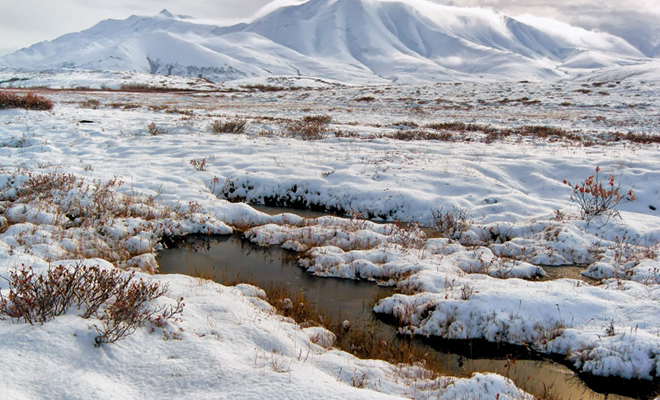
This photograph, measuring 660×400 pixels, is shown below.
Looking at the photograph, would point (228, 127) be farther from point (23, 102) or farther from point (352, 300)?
point (352, 300)

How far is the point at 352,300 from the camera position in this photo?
702cm

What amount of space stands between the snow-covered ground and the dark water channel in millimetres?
214

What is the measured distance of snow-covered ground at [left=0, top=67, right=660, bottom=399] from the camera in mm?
3992

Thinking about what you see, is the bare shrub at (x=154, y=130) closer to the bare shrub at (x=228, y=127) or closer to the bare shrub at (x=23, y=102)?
the bare shrub at (x=228, y=127)

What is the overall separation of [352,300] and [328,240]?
2.42 meters

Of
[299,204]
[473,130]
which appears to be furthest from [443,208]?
[473,130]

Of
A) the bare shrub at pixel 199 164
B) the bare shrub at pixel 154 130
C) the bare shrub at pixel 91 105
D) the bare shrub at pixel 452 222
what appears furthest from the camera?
the bare shrub at pixel 91 105

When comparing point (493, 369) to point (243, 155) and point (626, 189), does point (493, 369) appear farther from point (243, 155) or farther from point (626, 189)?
point (243, 155)

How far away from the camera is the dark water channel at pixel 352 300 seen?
495 cm

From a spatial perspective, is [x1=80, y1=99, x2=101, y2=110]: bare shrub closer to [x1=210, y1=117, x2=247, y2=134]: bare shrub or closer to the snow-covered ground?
the snow-covered ground

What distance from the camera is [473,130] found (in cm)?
2402

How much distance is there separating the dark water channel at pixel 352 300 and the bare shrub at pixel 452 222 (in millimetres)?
3290

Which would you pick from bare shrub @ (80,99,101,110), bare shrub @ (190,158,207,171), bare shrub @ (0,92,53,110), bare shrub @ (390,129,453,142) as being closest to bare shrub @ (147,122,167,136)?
bare shrub @ (190,158,207,171)

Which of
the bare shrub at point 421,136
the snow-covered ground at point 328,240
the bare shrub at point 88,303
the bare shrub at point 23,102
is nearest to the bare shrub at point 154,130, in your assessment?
the snow-covered ground at point 328,240
